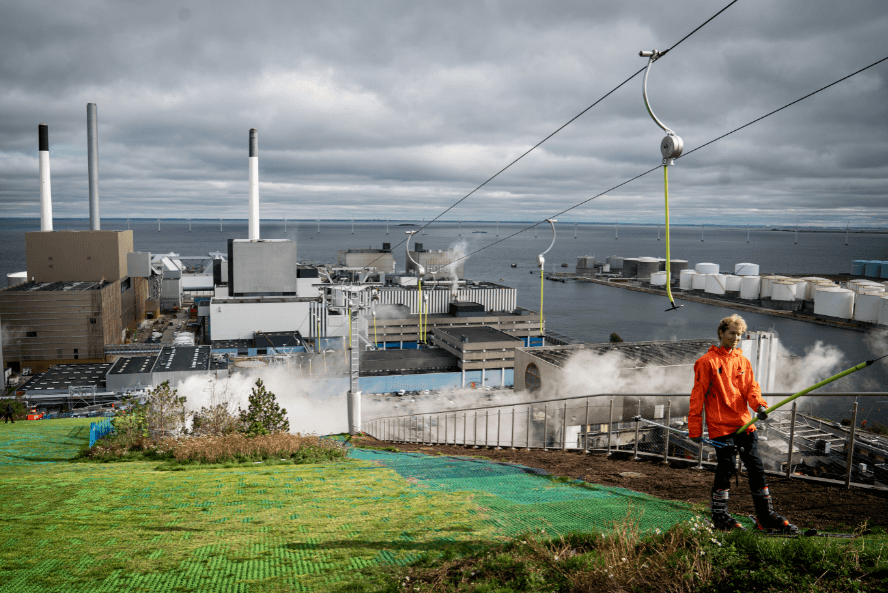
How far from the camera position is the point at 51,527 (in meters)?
5.42

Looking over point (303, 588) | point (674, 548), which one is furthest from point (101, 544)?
point (674, 548)

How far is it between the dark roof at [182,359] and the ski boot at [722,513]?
122 ft

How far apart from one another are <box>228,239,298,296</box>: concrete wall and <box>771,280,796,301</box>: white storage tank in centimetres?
7383

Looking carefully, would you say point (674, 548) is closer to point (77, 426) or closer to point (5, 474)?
point (5, 474)

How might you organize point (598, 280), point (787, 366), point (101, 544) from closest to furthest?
point (101, 544) → point (787, 366) → point (598, 280)

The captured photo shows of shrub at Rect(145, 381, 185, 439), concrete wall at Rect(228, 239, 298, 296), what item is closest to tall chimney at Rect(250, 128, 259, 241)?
concrete wall at Rect(228, 239, 298, 296)

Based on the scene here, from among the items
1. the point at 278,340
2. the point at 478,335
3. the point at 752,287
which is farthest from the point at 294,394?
the point at 752,287

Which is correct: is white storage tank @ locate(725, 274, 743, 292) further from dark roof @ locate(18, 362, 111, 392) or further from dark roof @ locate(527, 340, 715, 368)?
dark roof @ locate(18, 362, 111, 392)

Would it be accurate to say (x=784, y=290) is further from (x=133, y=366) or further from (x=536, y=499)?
(x=536, y=499)

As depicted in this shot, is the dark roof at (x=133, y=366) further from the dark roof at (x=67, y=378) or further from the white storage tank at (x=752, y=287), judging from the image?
the white storage tank at (x=752, y=287)

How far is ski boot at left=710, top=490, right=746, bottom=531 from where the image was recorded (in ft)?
15.0

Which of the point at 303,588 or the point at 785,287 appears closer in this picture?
the point at 303,588

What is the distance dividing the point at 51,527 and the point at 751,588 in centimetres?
→ 597

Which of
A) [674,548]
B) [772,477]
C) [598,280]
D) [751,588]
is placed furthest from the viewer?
[598,280]
